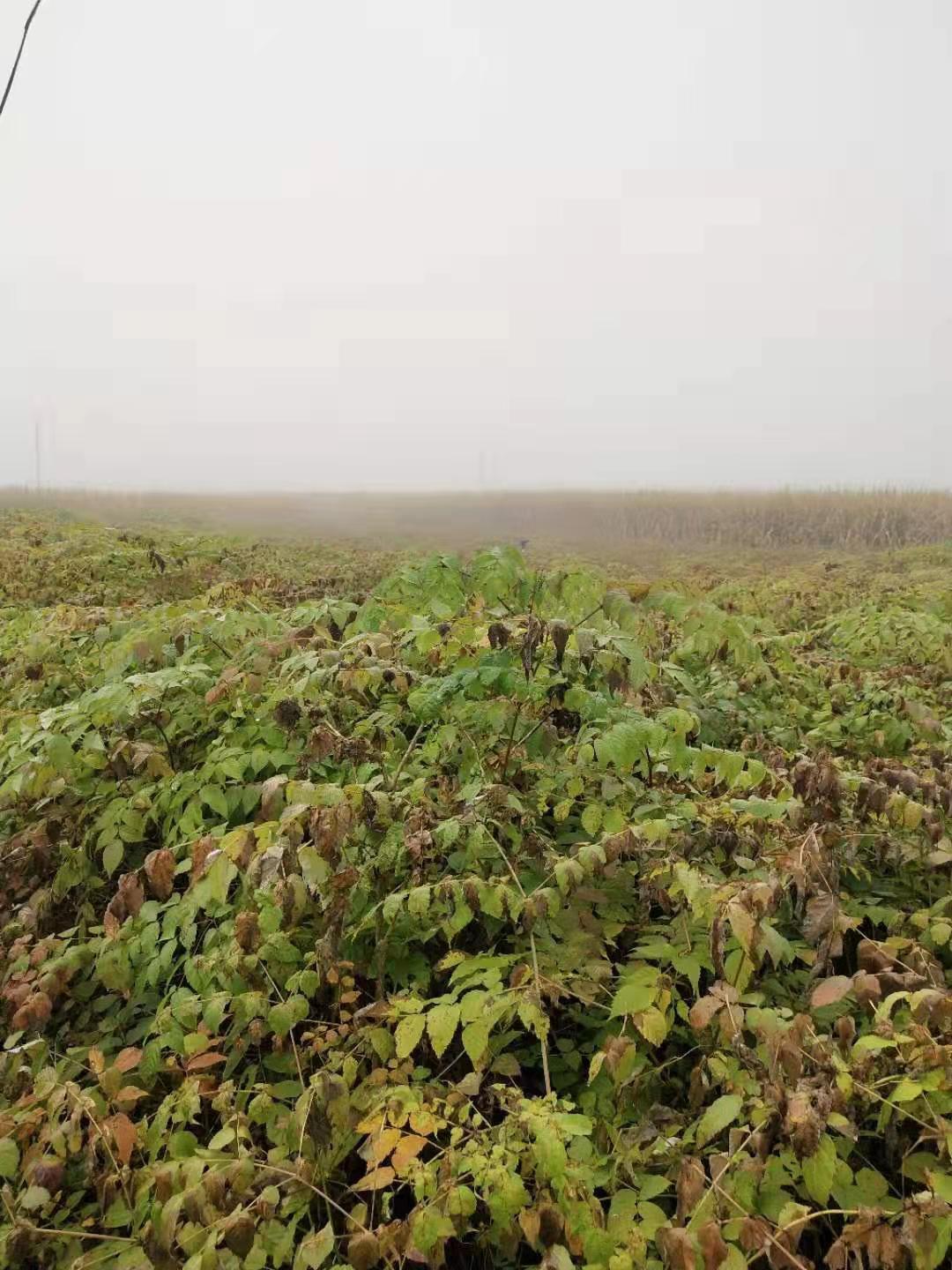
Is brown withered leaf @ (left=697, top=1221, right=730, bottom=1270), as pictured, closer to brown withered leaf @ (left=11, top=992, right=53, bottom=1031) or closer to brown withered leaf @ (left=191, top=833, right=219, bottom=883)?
brown withered leaf @ (left=191, top=833, right=219, bottom=883)

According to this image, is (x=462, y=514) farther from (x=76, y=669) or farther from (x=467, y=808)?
(x=467, y=808)

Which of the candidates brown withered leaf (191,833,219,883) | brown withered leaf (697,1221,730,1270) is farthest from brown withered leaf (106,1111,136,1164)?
brown withered leaf (697,1221,730,1270)

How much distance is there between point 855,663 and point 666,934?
4096mm

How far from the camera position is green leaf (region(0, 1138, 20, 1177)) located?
182 cm

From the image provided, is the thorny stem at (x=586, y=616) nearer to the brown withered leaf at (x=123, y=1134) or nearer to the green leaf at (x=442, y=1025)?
the green leaf at (x=442, y=1025)

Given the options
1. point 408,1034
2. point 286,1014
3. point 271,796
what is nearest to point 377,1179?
point 408,1034

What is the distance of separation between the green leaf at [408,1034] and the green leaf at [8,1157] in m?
0.95

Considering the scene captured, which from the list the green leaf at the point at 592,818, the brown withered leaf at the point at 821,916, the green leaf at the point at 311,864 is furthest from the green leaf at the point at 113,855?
the brown withered leaf at the point at 821,916

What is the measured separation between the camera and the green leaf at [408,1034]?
5.79 feet

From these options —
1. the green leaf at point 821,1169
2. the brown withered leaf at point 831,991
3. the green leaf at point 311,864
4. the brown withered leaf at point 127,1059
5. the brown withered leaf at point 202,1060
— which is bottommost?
the brown withered leaf at point 127,1059

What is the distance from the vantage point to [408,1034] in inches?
70.6

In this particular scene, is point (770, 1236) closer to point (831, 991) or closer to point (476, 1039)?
point (831, 991)

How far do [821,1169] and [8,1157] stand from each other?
5.96 ft

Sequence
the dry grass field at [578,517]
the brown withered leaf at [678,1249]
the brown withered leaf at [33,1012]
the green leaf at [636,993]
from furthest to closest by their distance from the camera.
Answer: the dry grass field at [578,517]
the brown withered leaf at [33,1012]
the green leaf at [636,993]
the brown withered leaf at [678,1249]
